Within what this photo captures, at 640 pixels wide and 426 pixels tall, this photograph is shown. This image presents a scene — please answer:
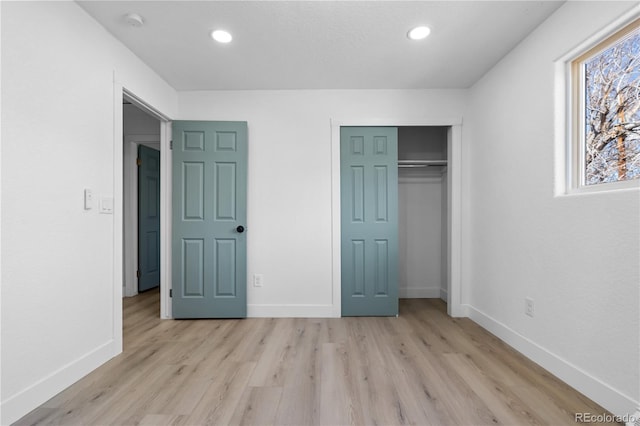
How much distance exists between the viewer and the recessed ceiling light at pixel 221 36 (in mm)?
2178

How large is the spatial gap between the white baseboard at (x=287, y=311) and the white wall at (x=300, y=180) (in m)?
0.05

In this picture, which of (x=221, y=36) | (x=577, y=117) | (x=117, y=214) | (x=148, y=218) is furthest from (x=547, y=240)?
(x=148, y=218)

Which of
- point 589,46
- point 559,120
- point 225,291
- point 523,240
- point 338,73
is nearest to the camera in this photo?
point 589,46

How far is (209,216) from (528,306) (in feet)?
9.52

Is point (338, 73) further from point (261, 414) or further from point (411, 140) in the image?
point (261, 414)

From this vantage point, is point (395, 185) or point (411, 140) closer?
point (395, 185)

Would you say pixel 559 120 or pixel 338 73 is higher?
pixel 338 73

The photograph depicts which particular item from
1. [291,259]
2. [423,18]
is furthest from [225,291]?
[423,18]

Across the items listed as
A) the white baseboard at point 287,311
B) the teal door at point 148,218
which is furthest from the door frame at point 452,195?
the teal door at point 148,218

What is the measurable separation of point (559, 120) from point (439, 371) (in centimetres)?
186

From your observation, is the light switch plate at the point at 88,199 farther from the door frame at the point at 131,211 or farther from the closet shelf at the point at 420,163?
the closet shelf at the point at 420,163

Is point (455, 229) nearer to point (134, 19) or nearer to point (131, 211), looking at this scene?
point (134, 19)

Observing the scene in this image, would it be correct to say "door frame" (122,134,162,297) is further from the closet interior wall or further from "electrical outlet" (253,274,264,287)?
the closet interior wall

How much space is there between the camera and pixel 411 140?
378cm
